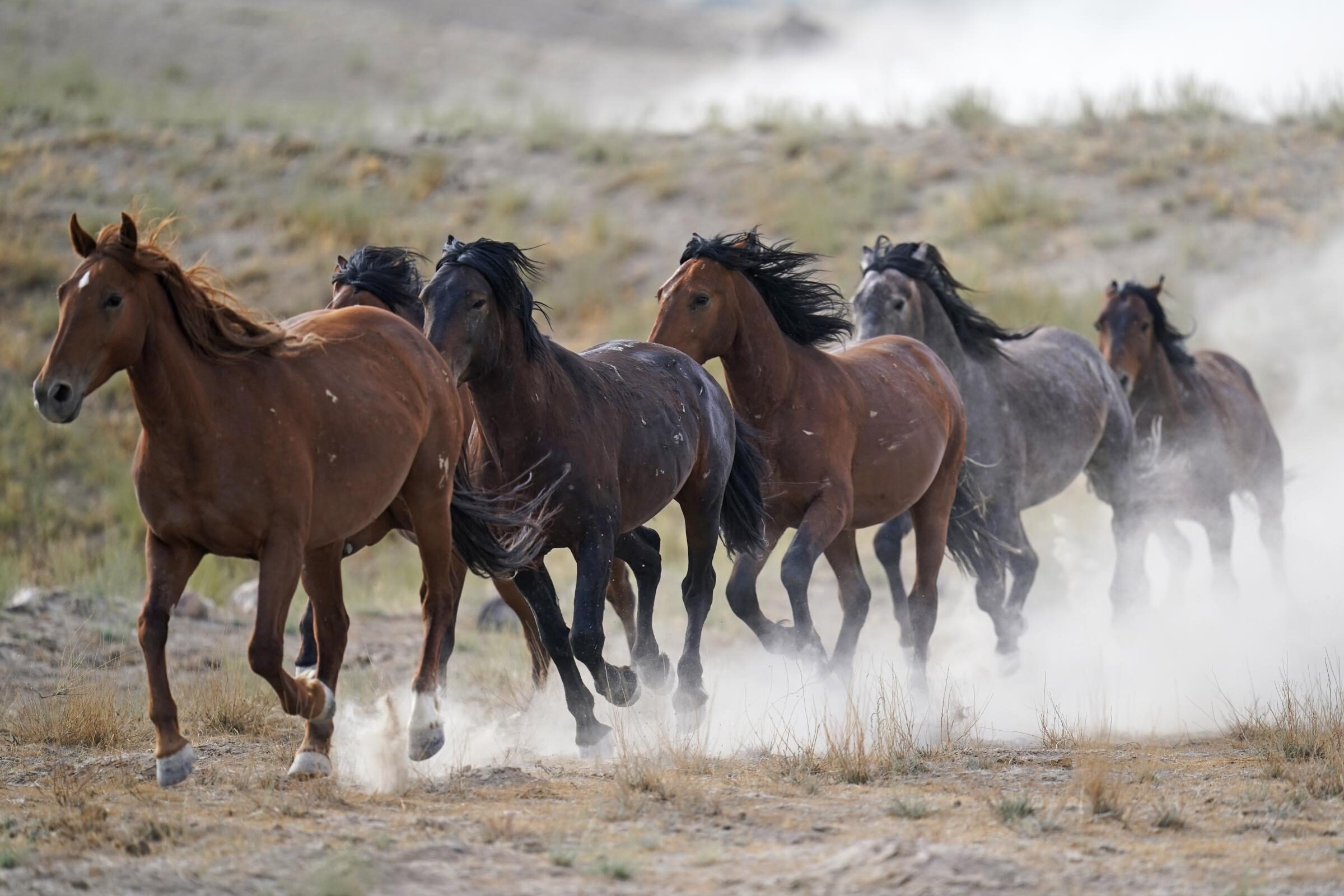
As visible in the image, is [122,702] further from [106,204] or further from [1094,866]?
[106,204]

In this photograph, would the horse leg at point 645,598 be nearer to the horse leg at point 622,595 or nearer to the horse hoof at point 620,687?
the horse leg at point 622,595

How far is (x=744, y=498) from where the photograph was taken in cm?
808

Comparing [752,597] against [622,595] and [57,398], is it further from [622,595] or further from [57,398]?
[57,398]

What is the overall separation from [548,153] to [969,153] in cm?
778

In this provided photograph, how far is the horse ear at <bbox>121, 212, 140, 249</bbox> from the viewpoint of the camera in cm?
529

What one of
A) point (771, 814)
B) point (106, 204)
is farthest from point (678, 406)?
point (106, 204)

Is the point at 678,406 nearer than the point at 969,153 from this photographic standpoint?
Yes

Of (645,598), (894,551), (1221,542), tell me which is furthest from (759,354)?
(1221,542)

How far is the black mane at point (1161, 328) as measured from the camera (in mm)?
12094

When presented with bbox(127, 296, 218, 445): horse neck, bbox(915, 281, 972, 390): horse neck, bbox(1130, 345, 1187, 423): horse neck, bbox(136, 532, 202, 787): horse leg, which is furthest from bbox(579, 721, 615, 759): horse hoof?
bbox(1130, 345, 1187, 423): horse neck

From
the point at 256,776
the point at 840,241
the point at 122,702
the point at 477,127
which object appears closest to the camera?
the point at 256,776

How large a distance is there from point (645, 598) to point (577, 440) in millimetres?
1731

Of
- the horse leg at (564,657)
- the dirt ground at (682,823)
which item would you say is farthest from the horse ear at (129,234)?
the horse leg at (564,657)

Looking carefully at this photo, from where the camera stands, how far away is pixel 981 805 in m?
5.46
